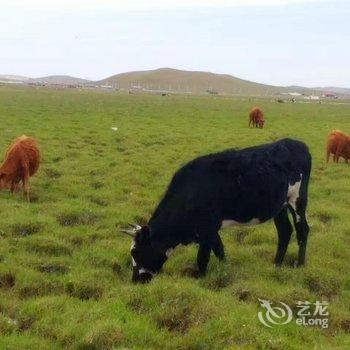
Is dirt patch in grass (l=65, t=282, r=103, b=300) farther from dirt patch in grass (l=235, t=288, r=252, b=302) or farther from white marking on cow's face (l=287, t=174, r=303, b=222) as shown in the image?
white marking on cow's face (l=287, t=174, r=303, b=222)

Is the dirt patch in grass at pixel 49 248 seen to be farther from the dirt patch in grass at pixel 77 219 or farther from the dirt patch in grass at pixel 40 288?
the dirt patch in grass at pixel 77 219

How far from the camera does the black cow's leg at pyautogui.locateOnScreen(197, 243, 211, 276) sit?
28.5 ft

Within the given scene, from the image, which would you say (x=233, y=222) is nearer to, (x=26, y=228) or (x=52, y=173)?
(x=26, y=228)

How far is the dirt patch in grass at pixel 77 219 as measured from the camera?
1157 cm

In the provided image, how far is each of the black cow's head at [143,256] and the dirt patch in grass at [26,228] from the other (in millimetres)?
3096

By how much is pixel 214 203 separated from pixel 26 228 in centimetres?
427

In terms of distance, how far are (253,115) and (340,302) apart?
84.2ft

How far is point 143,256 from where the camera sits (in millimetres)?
8547

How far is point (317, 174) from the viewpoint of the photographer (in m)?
18.0

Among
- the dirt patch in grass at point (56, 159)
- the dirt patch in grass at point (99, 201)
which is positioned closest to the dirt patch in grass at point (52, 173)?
the dirt patch in grass at point (56, 159)

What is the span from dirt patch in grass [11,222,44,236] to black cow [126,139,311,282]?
3.04m

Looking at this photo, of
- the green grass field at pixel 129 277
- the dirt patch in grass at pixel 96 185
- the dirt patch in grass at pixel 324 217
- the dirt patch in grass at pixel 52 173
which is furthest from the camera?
the dirt patch in grass at pixel 52 173

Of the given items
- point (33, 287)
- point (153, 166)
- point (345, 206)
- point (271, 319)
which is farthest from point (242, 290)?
point (153, 166)

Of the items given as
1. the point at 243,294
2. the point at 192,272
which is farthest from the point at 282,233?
the point at 243,294
